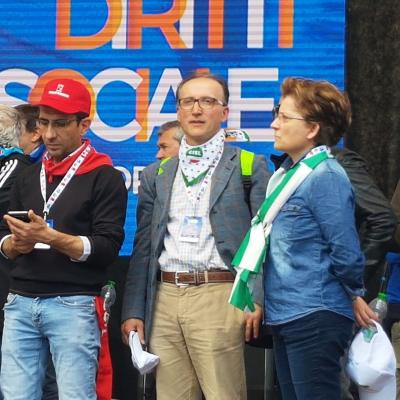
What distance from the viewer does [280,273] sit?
157 inches

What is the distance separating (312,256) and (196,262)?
26.3 inches

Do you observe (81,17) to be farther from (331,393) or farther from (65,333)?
(331,393)

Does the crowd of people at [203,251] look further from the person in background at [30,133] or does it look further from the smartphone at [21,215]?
the person in background at [30,133]

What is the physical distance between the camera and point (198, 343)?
172 inches

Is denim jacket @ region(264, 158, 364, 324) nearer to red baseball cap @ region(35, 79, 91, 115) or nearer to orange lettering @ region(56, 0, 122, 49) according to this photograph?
red baseball cap @ region(35, 79, 91, 115)

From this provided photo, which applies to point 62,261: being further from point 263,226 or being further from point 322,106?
point 322,106

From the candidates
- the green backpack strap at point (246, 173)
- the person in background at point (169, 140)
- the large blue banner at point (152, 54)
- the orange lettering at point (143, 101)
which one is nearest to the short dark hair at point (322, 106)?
the green backpack strap at point (246, 173)

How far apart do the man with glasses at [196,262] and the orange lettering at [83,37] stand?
2277 mm

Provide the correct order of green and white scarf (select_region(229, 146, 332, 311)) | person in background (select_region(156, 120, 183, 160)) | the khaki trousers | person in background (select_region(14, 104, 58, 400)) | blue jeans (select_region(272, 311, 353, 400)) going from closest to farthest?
blue jeans (select_region(272, 311, 353, 400)) < green and white scarf (select_region(229, 146, 332, 311)) < the khaki trousers < person in background (select_region(14, 104, 58, 400)) < person in background (select_region(156, 120, 183, 160))

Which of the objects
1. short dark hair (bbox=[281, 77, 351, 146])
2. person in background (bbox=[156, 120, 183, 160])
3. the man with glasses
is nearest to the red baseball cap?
the man with glasses

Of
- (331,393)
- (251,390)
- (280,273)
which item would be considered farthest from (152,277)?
(251,390)

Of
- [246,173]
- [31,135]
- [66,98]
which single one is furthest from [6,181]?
[246,173]

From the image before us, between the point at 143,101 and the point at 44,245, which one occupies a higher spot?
the point at 143,101

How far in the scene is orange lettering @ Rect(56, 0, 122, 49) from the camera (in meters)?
6.75
